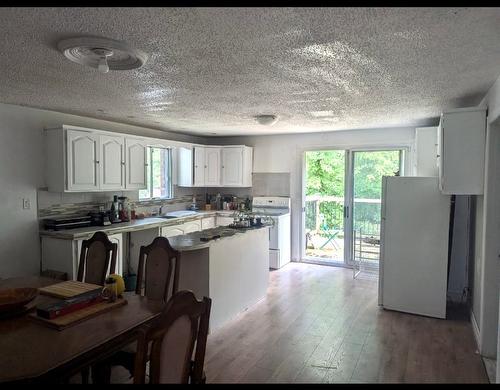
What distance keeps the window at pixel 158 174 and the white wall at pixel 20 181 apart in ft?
5.28

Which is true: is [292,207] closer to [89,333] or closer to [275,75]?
[275,75]

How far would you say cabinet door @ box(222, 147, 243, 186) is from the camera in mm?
6172

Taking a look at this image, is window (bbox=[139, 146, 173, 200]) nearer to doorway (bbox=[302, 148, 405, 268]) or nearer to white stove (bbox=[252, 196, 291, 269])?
white stove (bbox=[252, 196, 291, 269])

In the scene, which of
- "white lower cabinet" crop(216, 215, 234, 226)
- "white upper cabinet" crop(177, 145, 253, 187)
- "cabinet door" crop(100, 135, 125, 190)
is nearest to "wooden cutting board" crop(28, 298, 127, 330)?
"cabinet door" crop(100, 135, 125, 190)

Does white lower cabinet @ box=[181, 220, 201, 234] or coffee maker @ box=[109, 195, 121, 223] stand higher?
coffee maker @ box=[109, 195, 121, 223]

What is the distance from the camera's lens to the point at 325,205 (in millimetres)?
6008

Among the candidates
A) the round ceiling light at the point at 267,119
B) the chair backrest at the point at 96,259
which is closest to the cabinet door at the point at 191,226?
the round ceiling light at the point at 267,119

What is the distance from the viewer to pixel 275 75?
253cm

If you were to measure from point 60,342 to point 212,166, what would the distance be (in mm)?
4788

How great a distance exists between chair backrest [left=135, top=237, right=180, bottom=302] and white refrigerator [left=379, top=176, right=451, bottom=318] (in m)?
2.54

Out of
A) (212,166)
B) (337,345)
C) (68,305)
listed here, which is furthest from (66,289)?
(212,166)

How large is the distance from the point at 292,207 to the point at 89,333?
15.4 feet

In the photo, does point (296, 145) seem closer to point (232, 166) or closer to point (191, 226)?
point (232, 166)
